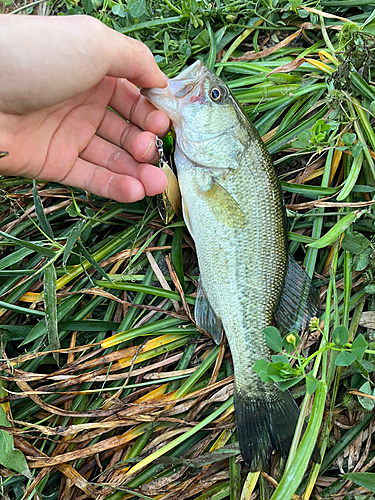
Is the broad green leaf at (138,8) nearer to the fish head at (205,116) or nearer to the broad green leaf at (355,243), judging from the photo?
the fish head at (205,116)

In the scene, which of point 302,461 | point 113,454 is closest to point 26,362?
point 113,454

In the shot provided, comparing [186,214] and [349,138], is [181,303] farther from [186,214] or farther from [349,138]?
[349,138]

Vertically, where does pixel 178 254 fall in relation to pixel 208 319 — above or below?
above

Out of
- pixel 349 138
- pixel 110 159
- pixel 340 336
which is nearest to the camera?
pixel 340 336

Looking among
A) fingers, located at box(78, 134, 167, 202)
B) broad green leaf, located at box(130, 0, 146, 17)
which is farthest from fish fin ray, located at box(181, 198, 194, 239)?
broad green leaf, located at box(130, 0, 146, 17)

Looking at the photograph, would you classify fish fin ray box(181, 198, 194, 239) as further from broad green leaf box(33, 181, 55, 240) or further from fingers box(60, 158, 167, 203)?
broad green leaf box(33, 181, 55, 240)

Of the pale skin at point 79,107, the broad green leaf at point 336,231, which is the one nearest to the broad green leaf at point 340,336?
the broad green leaf at point 336,231

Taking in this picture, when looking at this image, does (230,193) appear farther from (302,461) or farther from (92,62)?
(302,461)

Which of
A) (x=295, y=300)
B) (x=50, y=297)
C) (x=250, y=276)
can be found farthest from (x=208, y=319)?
(x=50, y=297)
